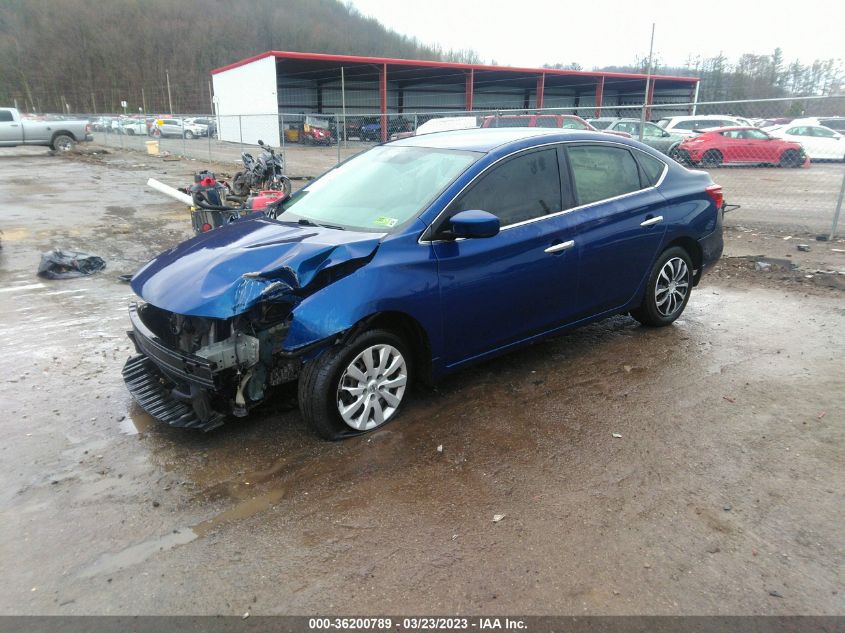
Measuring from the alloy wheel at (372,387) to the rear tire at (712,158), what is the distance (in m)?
15.7

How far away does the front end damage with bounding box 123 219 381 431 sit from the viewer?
3152 millimetres

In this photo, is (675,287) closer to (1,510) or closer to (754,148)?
(1,510)

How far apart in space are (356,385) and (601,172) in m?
2.64

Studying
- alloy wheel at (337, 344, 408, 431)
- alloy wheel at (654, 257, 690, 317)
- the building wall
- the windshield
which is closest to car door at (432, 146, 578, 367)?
the windshield

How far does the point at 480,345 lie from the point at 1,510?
2817 mm

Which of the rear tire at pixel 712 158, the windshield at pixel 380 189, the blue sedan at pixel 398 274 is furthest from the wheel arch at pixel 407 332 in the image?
the rear tire at pixel 712 158

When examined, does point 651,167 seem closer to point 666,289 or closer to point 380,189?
point 666,289

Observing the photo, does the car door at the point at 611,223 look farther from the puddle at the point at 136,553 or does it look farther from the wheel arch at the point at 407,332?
the puddle at the point at 136,553

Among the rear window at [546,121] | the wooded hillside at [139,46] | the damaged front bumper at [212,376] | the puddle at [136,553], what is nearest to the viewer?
the puddle at [136,553]

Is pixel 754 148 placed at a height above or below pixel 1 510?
above

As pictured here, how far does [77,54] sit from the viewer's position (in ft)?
236

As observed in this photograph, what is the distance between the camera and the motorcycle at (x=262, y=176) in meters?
9.56

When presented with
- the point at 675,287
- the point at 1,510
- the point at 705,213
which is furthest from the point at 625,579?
the point at 705,213

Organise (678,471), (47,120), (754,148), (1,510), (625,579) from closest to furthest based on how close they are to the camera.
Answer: (625,579)
(1,510)
(678,471)
(754,148)
(47,120)
